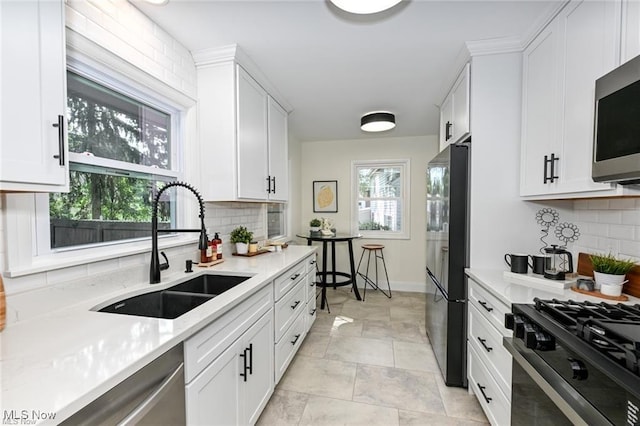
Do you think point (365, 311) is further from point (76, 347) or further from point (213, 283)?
point (76, 347)

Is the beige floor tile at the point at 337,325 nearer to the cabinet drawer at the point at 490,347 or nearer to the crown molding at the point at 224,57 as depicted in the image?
the cabinet drawer at the point at 490,347

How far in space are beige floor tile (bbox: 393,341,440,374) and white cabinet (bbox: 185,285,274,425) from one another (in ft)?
3.91

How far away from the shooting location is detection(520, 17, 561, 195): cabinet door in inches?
61.4

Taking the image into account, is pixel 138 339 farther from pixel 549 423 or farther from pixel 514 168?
pixel 514 168

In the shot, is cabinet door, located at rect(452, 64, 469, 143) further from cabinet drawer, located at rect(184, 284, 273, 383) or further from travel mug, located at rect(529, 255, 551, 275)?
cabinet drawer, located at rect(184, 284, 273, 383)

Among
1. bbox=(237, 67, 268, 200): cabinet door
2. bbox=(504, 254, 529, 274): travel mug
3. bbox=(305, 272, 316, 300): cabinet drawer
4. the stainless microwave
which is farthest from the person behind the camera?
bbox=(305, 272, 316, 300): cabinet drawer

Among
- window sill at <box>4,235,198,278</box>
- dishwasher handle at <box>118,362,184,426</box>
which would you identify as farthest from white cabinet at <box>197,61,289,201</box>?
dishwasher handle at <box>118,362,184,426</box>

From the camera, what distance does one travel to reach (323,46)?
6.33 ft

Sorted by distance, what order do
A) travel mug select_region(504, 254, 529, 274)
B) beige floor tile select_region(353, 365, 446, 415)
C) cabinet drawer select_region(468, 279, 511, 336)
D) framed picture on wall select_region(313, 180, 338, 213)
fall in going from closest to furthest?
cabinet drawer select_region(468, 279, 511, 336) < travel mug select_region(504, 254, 529, 274) < beige floor tile select_region(353, 365, 446, 415) < framed picture on wall select_region(313, 180, 338, 213)

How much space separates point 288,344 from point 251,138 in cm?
170

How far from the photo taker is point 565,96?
57.9 inches

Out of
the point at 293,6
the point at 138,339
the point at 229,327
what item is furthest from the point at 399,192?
the point at 138,339

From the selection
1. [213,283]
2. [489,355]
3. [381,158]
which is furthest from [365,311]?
[381,158]

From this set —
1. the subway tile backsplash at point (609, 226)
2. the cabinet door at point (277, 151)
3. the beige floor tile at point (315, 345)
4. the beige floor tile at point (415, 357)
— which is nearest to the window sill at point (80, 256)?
the cabinet door at point (277, 151)
